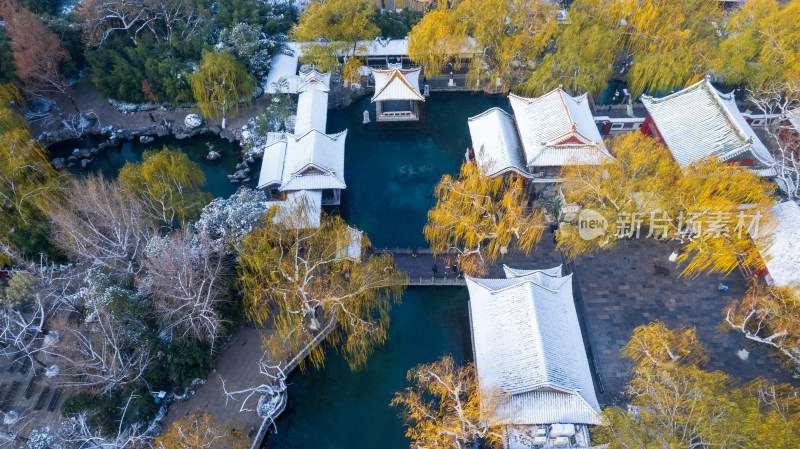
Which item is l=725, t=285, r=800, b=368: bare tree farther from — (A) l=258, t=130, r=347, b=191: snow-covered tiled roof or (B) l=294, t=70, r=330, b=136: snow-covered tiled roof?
(B) l=294, t=70, r=330, b=136: snow-covered tiled roof

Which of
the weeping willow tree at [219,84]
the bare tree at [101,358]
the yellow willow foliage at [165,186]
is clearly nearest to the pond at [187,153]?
the weeping willow tree at [219,84]

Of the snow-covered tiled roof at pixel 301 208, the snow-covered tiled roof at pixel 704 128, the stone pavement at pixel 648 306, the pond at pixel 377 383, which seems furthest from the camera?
the snow-covered tiled roof at pixel 704 128

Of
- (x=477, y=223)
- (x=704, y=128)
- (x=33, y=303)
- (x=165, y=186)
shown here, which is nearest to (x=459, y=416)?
(x=477, y=223)

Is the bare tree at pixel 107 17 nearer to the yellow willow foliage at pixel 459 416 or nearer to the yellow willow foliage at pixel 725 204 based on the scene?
the yellow willow foliage at pixel 459 416

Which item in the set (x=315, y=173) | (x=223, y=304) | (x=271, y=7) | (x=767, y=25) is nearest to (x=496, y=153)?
(x=315, y=173)

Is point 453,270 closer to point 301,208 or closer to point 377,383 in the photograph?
point 377,383

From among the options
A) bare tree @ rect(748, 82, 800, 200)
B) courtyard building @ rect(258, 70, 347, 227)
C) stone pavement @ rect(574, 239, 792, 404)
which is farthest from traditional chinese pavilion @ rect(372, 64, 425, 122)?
bare tree @ rect(748, 82, 800, 200)

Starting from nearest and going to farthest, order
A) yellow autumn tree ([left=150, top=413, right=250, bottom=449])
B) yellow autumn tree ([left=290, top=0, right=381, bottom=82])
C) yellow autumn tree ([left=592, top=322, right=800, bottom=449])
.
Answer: yellow autumn tree ([left=592, top=322, right=800, bottom=449]) → yellow autumn tree ([left=150, top=413, right=250, bottom=449]) → yellow autumn tree ([left=290, top=0, right=381, bottom=82])
